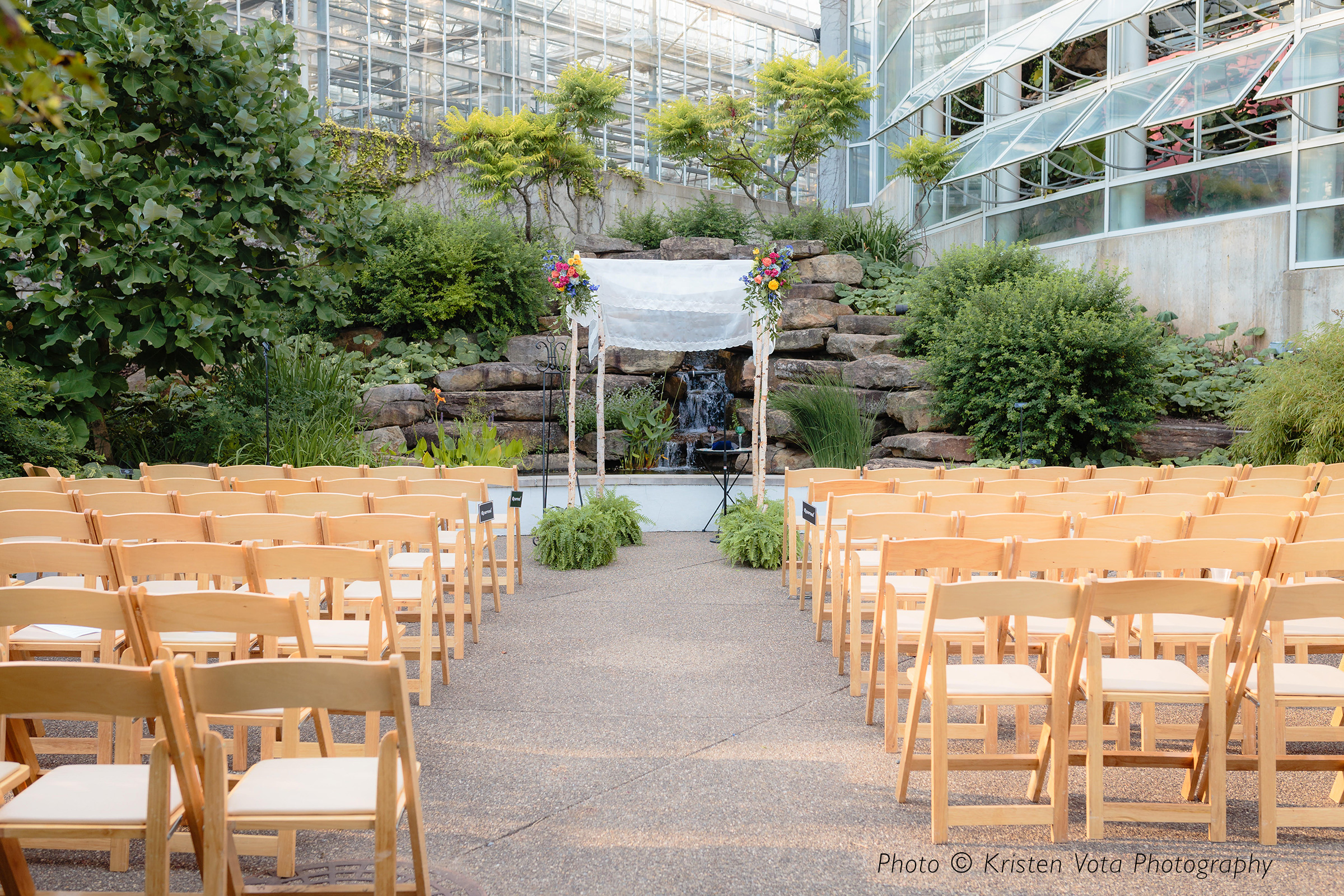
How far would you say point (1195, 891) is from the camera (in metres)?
2.49

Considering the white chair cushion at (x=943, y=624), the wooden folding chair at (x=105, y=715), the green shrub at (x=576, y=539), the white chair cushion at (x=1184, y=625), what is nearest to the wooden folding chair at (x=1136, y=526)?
the white chair cushion at (x=1184, y=625)

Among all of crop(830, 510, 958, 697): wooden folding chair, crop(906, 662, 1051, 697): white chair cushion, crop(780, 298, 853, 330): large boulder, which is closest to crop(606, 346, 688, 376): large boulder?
crop(780, 298, 853, 330): large boulder

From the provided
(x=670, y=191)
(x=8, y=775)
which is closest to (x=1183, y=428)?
(x=8, y=775)

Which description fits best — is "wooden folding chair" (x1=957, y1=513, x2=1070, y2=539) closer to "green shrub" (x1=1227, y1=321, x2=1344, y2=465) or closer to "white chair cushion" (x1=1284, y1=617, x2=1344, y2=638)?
"white chair cushion" (x1=1284, y1=617, x2=1344, y2=638)

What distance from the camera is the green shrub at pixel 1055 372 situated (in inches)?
368

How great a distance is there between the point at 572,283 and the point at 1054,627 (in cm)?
502

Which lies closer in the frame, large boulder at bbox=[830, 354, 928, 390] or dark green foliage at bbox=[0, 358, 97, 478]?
dark green foliage at bbox=[0, 358, 97, 478]

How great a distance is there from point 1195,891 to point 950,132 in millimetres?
15681

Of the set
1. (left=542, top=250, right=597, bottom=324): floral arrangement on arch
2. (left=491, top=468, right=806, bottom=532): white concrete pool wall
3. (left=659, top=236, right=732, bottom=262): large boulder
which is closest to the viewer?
(left=542, top=250, right=597, bottom=324): floral arrangement on arch

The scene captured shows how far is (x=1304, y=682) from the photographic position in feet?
9.52

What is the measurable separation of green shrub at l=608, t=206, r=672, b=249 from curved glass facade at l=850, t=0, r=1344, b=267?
15.3 feet

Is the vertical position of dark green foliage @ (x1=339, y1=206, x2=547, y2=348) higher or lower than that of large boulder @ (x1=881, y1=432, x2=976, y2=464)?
higher

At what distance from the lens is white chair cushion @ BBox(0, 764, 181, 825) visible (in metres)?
2.05

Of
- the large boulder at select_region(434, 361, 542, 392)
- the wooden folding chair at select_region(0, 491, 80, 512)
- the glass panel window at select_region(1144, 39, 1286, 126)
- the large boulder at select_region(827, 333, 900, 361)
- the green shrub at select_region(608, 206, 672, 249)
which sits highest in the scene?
the glass panel window at select_region(1144, 39, 1286, 126)
